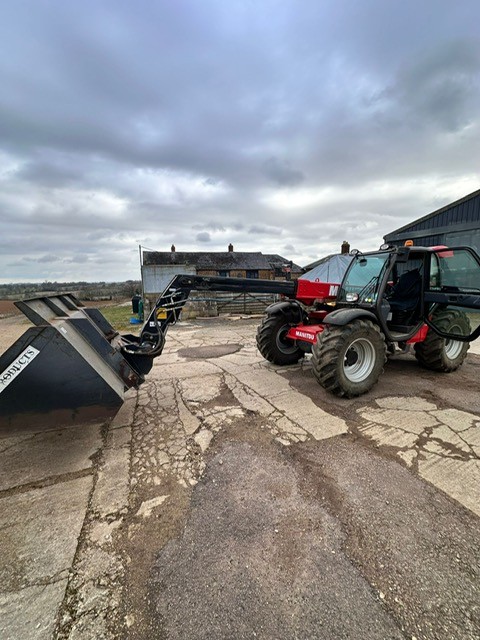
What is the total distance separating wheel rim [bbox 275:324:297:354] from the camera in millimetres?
5637

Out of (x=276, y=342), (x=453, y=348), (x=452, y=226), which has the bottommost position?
(x=453, y=348)

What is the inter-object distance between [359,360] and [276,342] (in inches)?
66.2

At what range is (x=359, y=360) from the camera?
4.32m

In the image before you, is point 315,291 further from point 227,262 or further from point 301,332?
point 227,262

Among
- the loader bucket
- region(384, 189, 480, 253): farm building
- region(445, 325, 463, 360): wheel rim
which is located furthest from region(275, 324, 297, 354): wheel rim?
region(384, 189, 480, 253): farm building

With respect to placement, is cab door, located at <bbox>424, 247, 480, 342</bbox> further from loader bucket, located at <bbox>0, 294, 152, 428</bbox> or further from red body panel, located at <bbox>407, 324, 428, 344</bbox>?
loader bucket, located at <bbox>0, 294, 152, 428</bbox>

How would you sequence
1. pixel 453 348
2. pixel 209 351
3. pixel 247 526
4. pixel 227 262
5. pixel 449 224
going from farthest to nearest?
pixel 227 262
pixel 449 224
pixel 209 351
pixel 453 348
pixel 247 526

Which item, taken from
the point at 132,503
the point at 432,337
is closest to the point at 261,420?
the point at 132,503

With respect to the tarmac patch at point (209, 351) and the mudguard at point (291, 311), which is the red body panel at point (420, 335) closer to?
the mudguard at point (291, 311)

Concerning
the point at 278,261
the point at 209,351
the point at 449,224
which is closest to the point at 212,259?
the point at 278,261

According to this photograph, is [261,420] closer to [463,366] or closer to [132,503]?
[132,503]

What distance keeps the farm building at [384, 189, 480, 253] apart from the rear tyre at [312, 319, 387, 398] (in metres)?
10.5

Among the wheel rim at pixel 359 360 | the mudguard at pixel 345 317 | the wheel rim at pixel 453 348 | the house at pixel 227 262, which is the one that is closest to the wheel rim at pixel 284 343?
the wheel rim at pixel 359 360

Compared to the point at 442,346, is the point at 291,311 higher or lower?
higher
